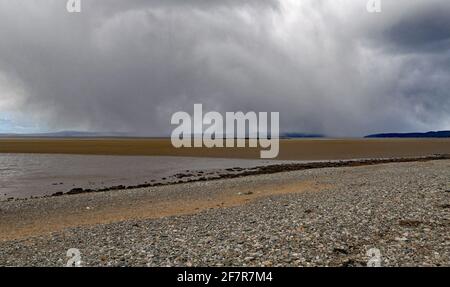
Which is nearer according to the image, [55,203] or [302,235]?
[302,235]

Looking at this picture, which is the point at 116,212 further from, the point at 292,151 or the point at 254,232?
the point at 292,151

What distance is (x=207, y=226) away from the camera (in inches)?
703

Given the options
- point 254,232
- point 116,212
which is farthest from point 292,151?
point 254,232

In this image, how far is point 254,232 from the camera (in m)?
15.5

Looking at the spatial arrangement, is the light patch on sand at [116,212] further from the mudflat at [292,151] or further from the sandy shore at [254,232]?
the mudflat at [292,151]

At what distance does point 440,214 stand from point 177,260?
12161mm

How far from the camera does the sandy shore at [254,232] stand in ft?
40.6

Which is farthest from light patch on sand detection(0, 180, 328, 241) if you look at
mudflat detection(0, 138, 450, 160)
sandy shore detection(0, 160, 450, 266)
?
mudflat detection(0, 138, 450, 160)

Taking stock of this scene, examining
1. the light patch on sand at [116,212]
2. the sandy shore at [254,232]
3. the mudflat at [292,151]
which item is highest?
the sandy shore at [254,232]

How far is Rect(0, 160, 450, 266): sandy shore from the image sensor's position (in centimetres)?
1238

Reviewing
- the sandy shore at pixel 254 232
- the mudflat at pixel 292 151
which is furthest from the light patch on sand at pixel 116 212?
the mudflat at pixel 292 151

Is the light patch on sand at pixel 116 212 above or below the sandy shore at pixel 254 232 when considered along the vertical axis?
below
